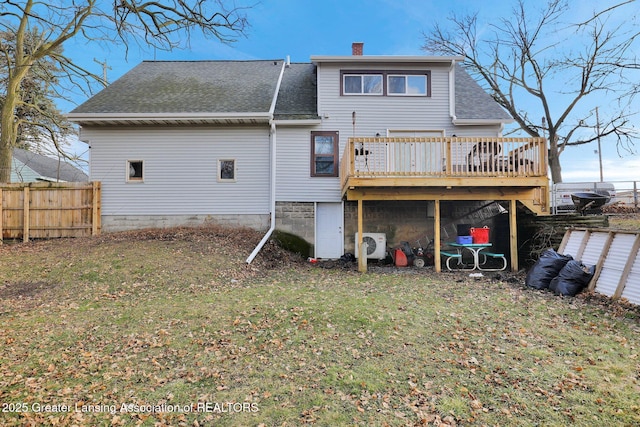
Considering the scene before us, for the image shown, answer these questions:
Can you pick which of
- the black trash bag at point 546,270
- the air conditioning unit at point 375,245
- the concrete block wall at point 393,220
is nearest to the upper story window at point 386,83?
the concrete block wall at point 393,220

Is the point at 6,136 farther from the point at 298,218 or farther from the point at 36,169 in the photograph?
the point at 36,169

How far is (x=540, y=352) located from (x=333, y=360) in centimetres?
242

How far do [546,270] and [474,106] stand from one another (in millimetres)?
6492

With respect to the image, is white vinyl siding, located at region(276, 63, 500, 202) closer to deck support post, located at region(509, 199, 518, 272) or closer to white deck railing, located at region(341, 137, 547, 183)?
white deck railing, located at region(341, 137, 547, 183)

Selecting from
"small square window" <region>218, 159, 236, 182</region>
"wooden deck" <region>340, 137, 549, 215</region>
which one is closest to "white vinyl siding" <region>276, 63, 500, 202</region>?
"small square window" <region>218, 159, 236, 182</region>

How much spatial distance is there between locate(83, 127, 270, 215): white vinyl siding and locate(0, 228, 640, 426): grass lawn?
156 inches

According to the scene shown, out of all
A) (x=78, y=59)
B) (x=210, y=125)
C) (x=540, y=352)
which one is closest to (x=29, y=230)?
(x=210, y=125)

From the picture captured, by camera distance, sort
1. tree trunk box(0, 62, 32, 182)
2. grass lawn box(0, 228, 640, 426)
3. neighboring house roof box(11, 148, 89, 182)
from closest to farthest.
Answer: grass lawn box(0, 228, 640, 426) < tree trunk box(0, 62, 32, 182) < neighboring house roof box(11, 148, 89, 182)

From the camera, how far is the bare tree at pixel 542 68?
587 inches

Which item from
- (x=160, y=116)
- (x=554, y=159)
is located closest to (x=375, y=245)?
Result: (x=160, y=116)

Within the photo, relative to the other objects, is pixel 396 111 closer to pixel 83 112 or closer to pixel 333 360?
pixel 333 360

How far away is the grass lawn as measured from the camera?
→ 274cm

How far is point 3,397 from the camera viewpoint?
9.53 feet

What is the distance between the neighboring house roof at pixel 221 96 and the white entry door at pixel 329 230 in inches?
119
